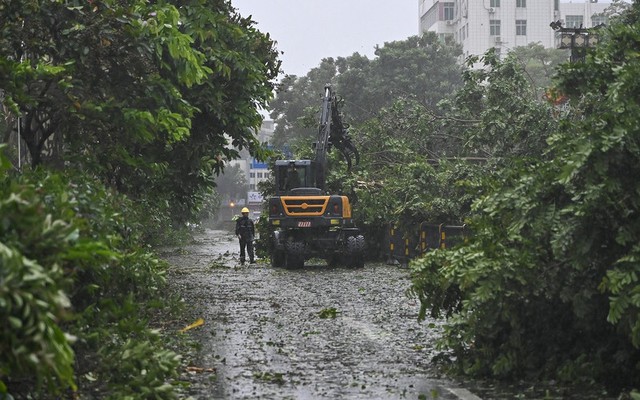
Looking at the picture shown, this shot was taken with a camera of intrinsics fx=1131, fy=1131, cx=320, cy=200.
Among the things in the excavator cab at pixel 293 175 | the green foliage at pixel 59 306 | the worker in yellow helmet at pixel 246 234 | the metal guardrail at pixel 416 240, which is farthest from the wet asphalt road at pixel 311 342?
the worker in yellow helmet at pixel 246 234

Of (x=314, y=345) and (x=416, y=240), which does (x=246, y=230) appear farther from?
(x=314, y=345)

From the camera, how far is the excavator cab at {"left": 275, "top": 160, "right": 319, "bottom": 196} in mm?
34094

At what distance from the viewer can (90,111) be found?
16984 millimetres

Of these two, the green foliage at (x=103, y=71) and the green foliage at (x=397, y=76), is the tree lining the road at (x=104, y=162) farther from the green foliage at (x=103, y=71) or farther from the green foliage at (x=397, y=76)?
the green foliage at (x=397, y=76)

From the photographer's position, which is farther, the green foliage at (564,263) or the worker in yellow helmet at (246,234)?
the worker in yellow helmet at (246,234)

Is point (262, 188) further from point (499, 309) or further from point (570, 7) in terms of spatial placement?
point (570, 7)

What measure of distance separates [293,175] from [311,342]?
20517 mm

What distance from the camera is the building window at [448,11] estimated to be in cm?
12350

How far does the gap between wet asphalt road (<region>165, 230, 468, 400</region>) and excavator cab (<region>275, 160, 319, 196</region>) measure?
27.5ft

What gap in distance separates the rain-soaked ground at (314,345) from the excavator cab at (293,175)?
882cm

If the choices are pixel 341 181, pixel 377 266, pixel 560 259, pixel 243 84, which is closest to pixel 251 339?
pixel 560 259

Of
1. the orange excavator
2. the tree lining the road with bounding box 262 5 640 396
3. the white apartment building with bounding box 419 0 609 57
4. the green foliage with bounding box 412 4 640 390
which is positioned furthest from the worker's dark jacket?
the white apartment building with bounding box 419 0 609 57

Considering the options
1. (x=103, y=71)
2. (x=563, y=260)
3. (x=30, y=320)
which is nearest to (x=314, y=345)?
(x=563, y=260)

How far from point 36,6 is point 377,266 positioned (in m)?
20.0
